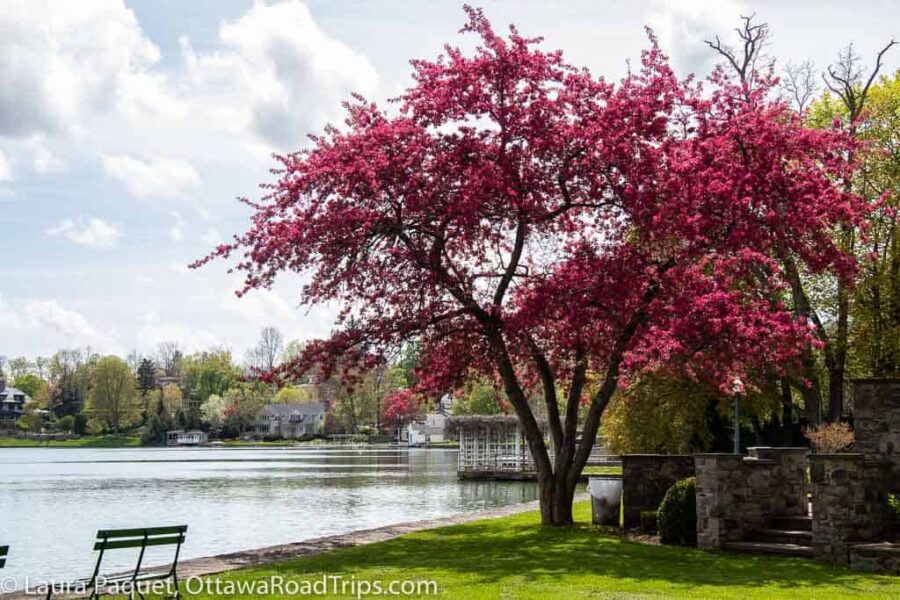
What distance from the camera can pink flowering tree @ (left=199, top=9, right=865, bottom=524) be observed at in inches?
656

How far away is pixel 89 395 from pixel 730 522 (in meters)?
135

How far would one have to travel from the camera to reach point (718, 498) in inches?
598

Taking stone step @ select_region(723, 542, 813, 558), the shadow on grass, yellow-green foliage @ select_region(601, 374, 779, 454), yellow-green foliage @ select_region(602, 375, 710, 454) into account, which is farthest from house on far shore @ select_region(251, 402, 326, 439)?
stone step @ select_region(723, 542, 813, 558)

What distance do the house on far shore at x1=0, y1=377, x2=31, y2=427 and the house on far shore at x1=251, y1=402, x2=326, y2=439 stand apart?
43474 millimetres

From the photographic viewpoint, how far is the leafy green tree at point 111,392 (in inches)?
5325

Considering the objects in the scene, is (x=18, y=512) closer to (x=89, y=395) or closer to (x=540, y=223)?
(x=540, y=223)

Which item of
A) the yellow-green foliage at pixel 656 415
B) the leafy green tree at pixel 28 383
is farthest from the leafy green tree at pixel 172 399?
the yellow-green foliage at pixel 656 415

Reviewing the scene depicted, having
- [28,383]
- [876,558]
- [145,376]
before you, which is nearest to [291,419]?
[145,376]

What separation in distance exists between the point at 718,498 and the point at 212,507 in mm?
21492

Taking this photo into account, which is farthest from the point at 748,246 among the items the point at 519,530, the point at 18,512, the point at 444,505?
the point at 18,512

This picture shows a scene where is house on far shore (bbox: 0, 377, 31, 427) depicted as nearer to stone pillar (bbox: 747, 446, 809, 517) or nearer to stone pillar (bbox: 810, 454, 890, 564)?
stone pillar (bbox: 747, 446, 809, 517)

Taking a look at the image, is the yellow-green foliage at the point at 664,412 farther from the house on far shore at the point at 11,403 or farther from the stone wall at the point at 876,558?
the house on far shore at the point at 11,403

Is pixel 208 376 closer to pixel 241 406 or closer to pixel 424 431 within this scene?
pixel 241 406

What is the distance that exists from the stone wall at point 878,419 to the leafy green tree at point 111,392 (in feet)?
433
